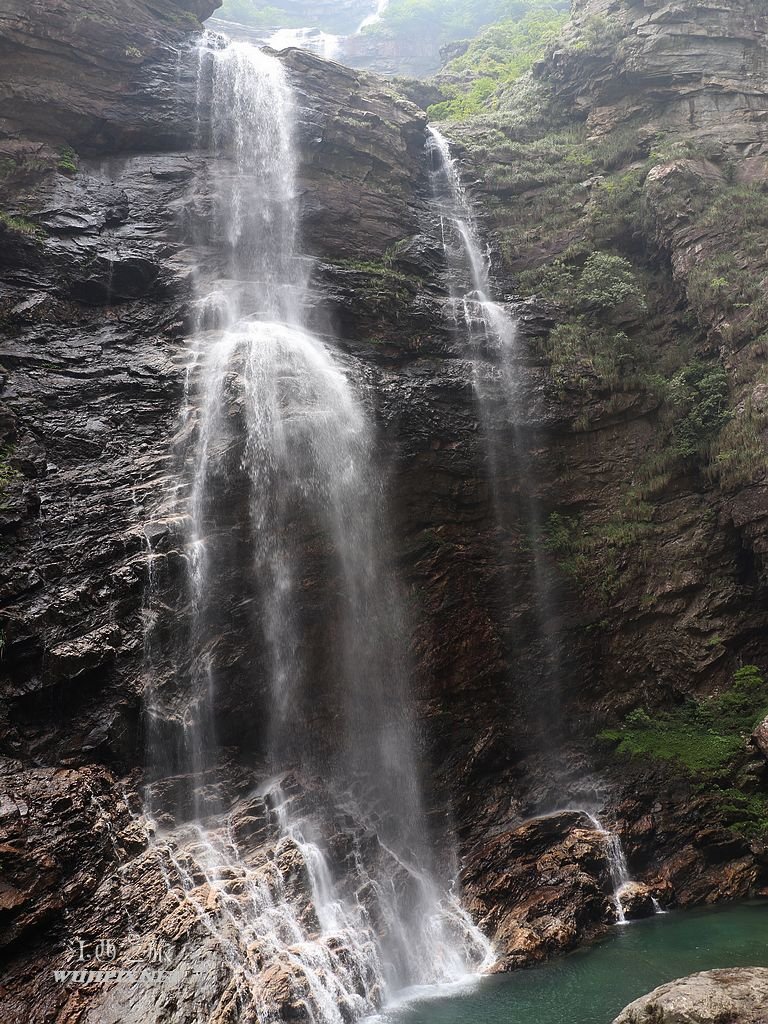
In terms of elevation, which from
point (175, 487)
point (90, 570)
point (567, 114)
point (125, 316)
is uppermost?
→ point (567, 114)

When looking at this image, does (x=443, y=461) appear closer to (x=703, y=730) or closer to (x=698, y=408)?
(x=698, y=408)

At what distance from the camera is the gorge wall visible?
34.1 ft

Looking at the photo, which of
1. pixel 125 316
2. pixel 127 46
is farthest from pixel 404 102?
pixel 125 316

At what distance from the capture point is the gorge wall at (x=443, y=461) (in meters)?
10.4

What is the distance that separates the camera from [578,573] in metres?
14.5

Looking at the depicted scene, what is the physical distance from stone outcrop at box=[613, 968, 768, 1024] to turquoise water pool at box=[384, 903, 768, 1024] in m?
2.02

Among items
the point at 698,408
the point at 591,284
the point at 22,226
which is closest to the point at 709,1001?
the point at 698,408

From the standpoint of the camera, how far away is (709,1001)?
19.0 feet

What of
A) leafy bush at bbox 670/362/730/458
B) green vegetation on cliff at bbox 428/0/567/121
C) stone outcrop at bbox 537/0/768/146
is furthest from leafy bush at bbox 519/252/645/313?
green vegetation on cliff at bbox 428/0/567/121

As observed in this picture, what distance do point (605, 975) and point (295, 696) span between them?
648 cm

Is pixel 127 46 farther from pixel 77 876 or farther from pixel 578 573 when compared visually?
pixel 77 876

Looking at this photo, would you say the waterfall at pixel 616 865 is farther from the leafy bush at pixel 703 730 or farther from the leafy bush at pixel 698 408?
the leafy bush at pixel 698 408

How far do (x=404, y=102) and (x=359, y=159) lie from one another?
4660 mm

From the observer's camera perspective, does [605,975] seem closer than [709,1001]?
No
